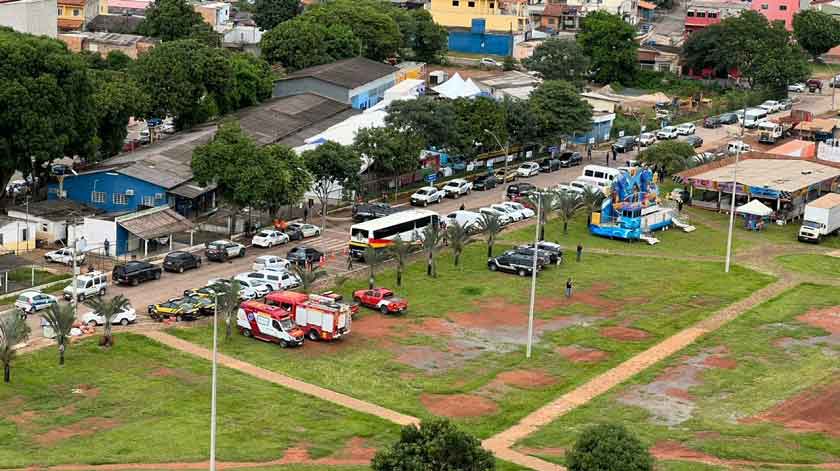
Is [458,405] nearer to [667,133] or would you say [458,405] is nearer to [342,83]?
[342,83]

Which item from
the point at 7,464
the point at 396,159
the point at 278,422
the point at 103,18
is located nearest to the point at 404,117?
the point at 396,159

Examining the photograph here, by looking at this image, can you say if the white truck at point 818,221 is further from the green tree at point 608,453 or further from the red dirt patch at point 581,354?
the green tree at point 608,453

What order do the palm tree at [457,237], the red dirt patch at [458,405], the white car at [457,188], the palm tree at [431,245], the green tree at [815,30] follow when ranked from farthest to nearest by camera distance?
1. the green tree at [815,30]
2. the white car at [457,188]
3. the palm tree at [457,237]
4. the palm tree at [431,245]
5. the red dirt patch at [458,405]

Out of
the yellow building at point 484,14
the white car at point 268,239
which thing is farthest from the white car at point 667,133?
the white car at point 268,239

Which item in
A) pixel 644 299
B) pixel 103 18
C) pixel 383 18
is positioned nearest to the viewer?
pixel 644 299

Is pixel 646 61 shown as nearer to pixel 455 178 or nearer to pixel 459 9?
pixel 459 9

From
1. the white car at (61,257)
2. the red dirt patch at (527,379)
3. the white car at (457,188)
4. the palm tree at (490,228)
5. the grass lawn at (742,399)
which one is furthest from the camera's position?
the white car at (457,188)

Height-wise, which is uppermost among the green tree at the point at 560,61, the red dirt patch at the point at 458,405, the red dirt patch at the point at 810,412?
the green tree at the point at 560,61
